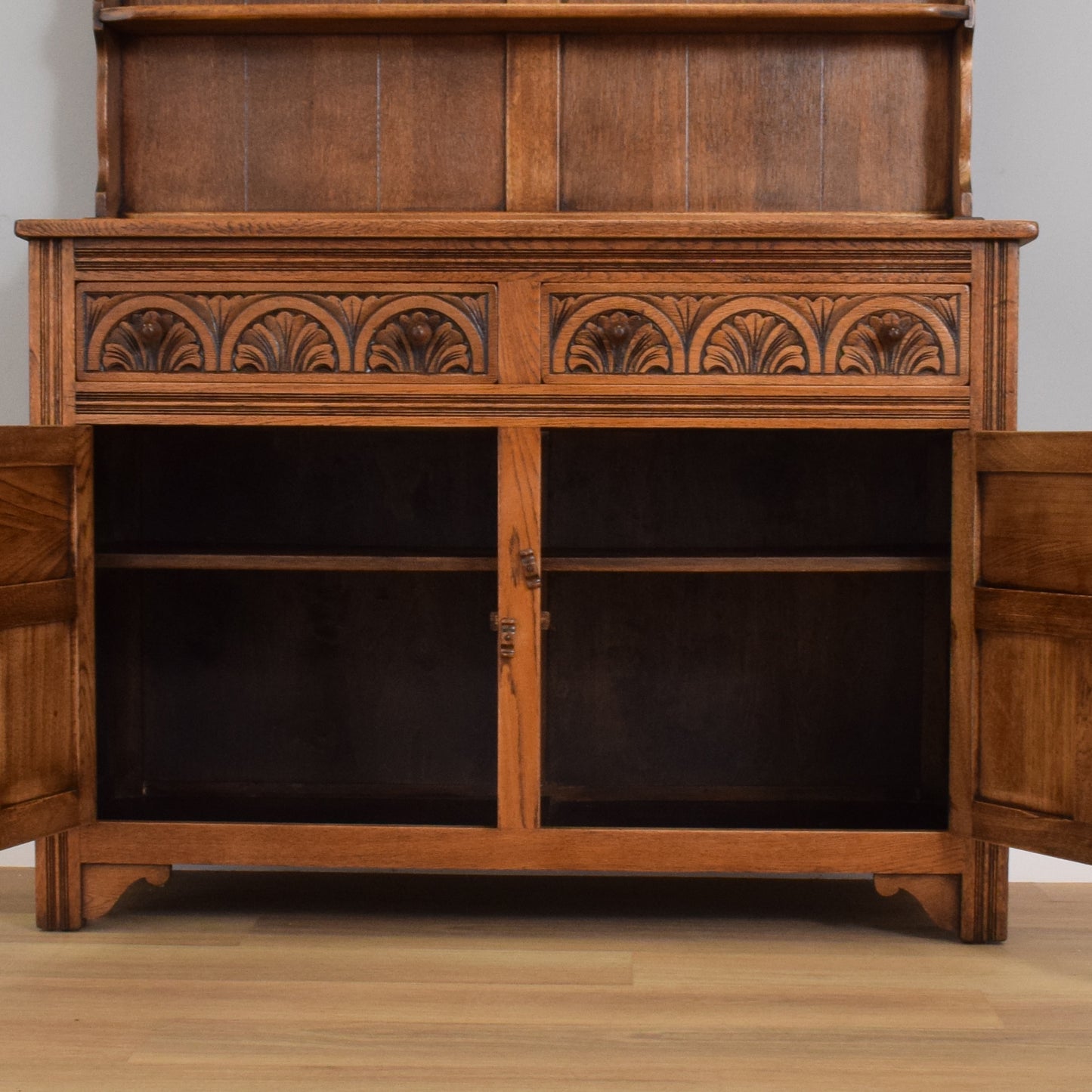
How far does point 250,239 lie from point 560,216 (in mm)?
562

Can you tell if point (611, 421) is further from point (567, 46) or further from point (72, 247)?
point (72, 247)

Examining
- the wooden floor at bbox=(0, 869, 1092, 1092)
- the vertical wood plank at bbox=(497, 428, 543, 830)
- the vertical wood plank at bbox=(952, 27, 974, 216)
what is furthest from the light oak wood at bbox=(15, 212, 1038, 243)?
the wooden floor at bbox=(0, 869, 1092, 1092)

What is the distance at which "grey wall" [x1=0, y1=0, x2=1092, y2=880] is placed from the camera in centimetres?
252

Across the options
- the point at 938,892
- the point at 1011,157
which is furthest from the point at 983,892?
the point at 1011,157

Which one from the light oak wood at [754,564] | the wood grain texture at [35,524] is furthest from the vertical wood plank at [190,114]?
the light oak wood at [754,564]

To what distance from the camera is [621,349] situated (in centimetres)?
211

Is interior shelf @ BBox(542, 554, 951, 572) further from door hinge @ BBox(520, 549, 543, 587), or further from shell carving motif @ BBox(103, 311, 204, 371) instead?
shell carving motif @ BBox(103, 311, 204, 371)

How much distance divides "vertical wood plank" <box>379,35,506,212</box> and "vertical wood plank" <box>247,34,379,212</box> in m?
0.03

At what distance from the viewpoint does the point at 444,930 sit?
220 cm

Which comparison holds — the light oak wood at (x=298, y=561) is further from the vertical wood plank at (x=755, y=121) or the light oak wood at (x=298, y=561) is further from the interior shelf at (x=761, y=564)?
the vertical wood plank at (x=755, y=121)

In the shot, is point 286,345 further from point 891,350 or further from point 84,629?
point 891,350

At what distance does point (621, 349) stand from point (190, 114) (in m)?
0.99

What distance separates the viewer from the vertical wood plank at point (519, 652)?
2.12 metres

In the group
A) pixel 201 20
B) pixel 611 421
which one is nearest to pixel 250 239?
pixel 201 20
